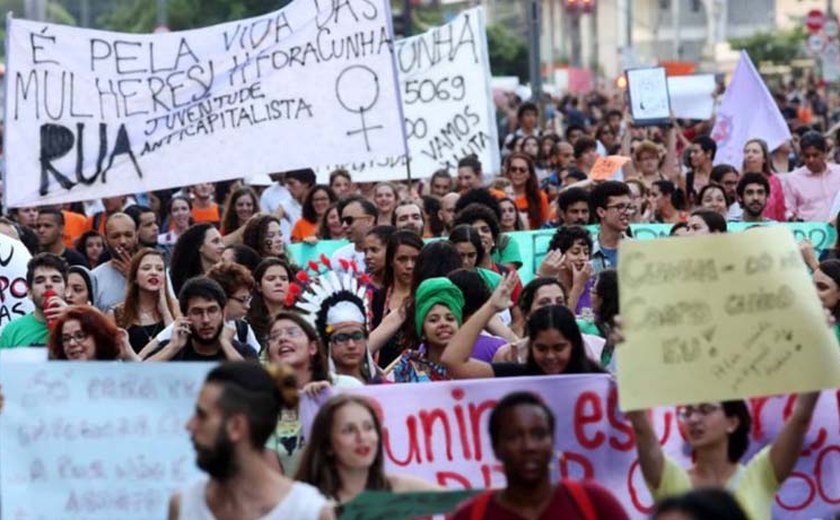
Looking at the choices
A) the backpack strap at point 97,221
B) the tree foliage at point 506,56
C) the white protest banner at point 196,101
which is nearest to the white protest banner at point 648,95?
the backpack strap at point 97,221

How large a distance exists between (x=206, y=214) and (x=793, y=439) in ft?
34.5

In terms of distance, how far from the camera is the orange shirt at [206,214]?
1690cm

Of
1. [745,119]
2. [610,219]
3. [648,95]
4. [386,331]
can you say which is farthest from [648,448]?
[648,95]

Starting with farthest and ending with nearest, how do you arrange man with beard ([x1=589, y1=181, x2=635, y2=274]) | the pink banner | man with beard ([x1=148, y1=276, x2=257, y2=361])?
man with beard ([x1=589, y1=181, x2=635, y2=274]) < man with beard ([x1=148, y1=276, x2=257, y2=361]) < the pink banner

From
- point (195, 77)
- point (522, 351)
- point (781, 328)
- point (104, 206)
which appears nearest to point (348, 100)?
point (195, 77)

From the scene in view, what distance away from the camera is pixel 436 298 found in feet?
30.3

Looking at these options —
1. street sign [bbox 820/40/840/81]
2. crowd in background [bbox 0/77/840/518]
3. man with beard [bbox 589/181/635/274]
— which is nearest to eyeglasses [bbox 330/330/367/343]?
crowd in background [bbox 0/77/840/518]

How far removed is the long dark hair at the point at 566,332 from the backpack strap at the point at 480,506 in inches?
67.6

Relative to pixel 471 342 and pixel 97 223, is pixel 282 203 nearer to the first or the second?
pixel 97 223

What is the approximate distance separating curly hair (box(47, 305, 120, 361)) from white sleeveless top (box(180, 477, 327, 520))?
2.48 meters

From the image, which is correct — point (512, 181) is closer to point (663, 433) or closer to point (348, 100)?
point (348, 100)

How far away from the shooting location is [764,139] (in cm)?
1844

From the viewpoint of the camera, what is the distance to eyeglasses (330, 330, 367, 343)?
867 centimetres

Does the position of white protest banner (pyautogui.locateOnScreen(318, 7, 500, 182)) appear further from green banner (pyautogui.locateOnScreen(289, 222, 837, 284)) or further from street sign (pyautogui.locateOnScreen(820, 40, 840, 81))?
street sign (pyautogui.locateOnScreen(820, 40, 840, 81))
